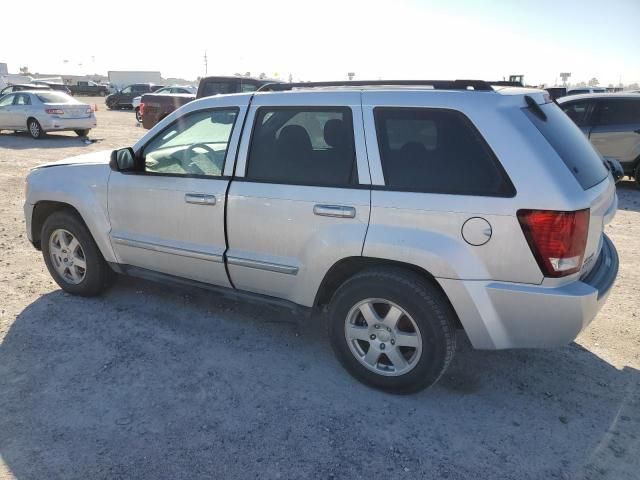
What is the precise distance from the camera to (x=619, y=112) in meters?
9.14

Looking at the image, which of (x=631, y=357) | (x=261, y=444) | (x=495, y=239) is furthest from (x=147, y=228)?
(x=631, y=357)

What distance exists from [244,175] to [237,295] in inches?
35.4

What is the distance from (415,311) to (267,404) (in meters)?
1.07

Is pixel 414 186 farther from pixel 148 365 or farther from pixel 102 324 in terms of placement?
pixel 102 324

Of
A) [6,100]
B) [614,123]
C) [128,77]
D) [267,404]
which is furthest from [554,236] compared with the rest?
[128,77]

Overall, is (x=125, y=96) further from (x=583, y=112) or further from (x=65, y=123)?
(x=583, y=112)

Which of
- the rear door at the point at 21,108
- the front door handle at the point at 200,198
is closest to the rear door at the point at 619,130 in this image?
the front door handle at the point at 200,198

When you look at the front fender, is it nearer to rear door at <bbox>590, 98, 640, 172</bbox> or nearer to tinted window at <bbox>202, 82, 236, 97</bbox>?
tinted window at <bbox>202, 82, 236, 97</bbox>

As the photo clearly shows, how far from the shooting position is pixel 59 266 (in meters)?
4.46

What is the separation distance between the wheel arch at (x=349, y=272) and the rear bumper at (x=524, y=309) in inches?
6.0

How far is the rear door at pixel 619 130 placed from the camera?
29.3 feet

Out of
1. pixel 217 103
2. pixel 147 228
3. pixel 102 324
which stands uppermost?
pixel 217 103

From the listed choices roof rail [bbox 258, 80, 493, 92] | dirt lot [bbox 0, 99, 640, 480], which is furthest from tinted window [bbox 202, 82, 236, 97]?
roof rail [bbox 258, 80, 493, 92]

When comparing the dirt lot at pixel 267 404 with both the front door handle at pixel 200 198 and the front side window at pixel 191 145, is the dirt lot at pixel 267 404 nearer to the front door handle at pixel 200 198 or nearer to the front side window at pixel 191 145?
the front door handle at pixel 200 198
